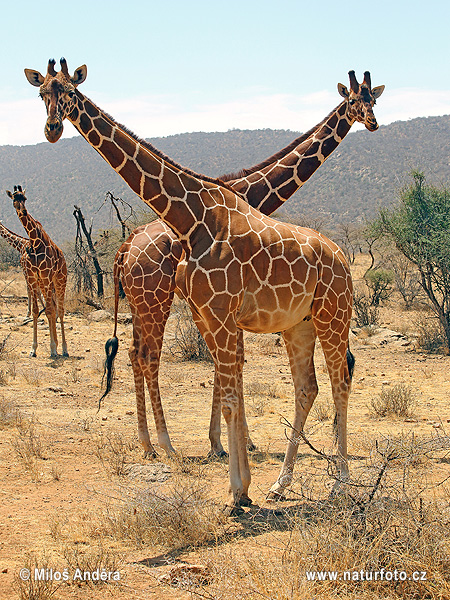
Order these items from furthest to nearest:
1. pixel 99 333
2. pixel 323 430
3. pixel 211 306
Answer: pixel 99 333
pixel 323 430
pixel 211 306

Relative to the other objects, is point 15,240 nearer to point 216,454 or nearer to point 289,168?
point 289,168

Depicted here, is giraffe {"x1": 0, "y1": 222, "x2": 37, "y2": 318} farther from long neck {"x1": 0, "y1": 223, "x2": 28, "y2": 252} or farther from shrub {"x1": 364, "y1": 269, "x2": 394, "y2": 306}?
shrub {"x1": 364, "y1": 269, "x2": 394, "y2": 306}

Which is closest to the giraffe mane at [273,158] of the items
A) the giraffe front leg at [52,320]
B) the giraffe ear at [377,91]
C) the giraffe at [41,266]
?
the giraffe ear at [377,91]

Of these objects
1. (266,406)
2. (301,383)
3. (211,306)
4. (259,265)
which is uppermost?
(259,265)

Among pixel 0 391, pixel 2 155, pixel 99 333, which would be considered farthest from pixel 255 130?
pixel 0 391

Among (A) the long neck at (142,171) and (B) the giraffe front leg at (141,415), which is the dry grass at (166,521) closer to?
(B) the giraffe front leg at (141,415)

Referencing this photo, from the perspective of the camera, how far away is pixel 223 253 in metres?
5.63

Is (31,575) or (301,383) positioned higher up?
(301,383)

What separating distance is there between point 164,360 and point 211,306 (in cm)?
923

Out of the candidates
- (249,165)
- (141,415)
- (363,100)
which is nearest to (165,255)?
(141,415)

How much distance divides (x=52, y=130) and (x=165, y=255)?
249 centimetres

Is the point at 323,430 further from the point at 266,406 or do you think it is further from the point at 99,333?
the point at 99,333

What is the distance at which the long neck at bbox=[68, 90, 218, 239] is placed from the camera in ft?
19.0

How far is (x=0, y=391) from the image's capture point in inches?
433
